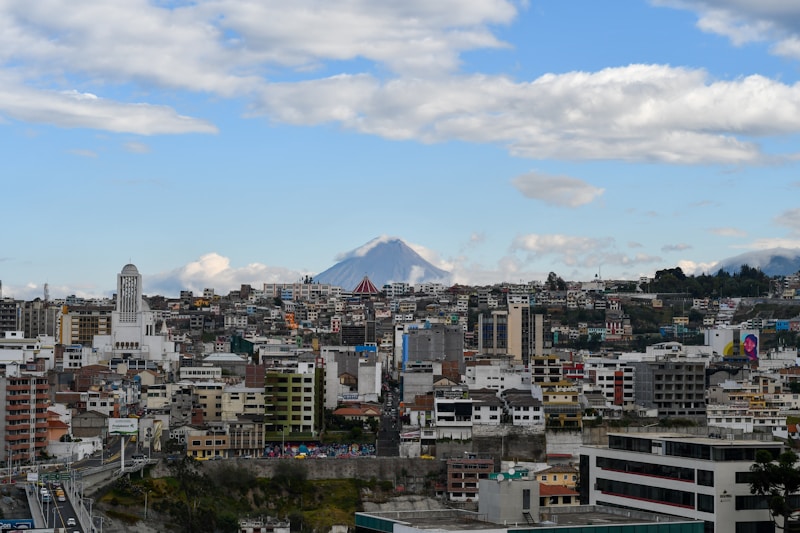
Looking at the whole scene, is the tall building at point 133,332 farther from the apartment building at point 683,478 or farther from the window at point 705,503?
the window at point 705,503

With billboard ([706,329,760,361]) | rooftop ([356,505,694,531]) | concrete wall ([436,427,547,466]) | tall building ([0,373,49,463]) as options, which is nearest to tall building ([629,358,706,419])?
concrete wall ([436,427,547,466])

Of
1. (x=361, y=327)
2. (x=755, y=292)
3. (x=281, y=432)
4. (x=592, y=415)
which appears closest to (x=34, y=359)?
(x=281, y=432)

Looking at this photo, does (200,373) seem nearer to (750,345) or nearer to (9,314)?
(9,314)

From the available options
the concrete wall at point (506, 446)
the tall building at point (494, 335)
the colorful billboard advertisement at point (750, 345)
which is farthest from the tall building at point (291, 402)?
the colorful billboard advertisement at point (750, 345)

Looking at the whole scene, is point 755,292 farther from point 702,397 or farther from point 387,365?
point 702,397

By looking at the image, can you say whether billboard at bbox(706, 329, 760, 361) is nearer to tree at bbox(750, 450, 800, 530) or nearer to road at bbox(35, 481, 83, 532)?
road at bbox(35, 481, 83, 532)
